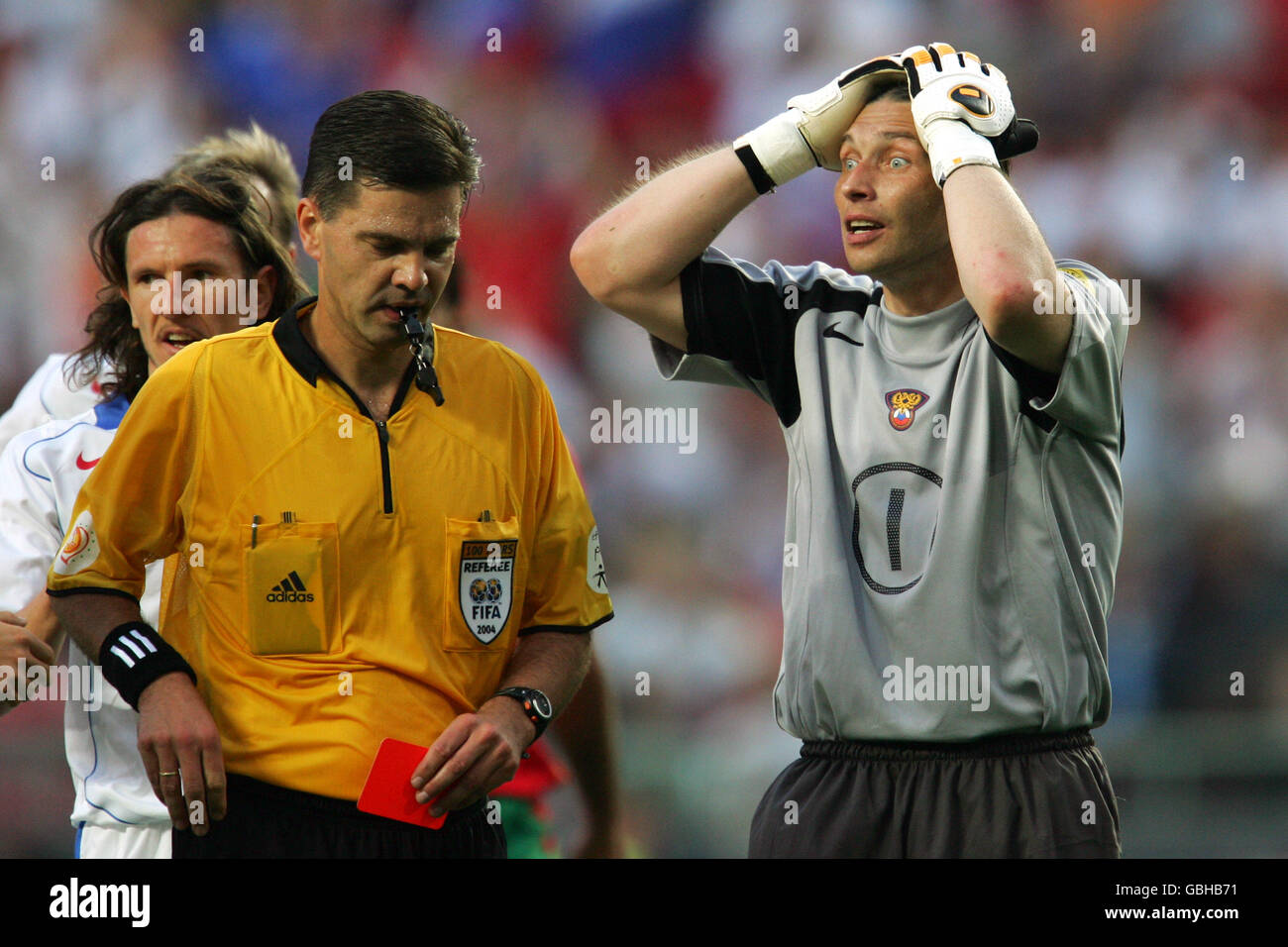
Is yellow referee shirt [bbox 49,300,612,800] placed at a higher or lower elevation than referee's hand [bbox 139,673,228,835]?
higher

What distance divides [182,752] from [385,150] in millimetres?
918

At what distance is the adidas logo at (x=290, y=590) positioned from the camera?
7.13 feet

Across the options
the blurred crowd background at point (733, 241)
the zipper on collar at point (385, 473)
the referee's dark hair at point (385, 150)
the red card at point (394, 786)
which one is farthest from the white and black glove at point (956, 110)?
the blurred crowd background at point (733, 241)

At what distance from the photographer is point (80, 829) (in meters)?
2.95

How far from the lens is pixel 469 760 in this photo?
2121mm

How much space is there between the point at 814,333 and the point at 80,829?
1721 mm

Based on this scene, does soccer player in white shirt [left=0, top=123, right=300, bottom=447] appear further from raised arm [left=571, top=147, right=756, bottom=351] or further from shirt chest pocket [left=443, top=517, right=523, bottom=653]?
shirt chest pocket [left=443, top=517, right=523, bottom=653]

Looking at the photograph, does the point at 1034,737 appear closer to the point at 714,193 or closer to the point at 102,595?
the point at 714,193

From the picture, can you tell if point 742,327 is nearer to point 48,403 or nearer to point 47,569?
point 47,569

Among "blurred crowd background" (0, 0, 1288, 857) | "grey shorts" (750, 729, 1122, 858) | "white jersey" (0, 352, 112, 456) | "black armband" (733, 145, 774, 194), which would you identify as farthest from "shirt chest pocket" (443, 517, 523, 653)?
"blurred crowd background" (0, 0, 1288, 857)

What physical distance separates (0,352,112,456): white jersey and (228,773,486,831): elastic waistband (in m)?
1.35

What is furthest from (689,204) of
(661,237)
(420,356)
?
(420,356)

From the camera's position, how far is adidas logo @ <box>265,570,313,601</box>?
2172mm

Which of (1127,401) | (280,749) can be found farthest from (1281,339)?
(280,749)
